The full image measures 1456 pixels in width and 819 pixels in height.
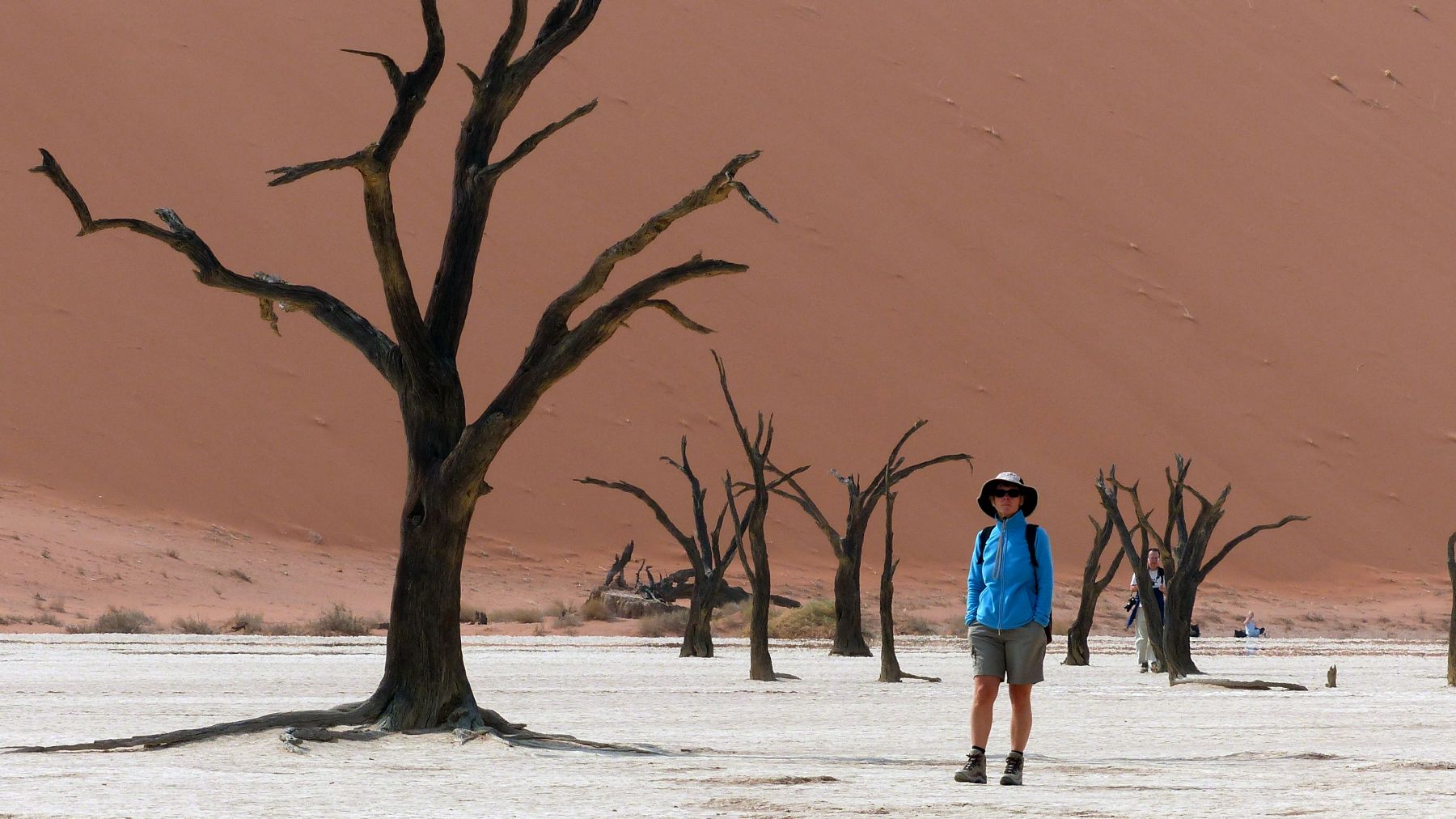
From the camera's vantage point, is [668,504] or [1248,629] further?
[668,504]

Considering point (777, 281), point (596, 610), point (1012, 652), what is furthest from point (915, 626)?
point (1012, 652)

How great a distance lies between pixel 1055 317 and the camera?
5194cm

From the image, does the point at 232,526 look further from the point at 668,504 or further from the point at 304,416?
the point at 668,504

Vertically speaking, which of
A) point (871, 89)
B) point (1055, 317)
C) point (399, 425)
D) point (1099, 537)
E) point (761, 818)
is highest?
point (871, 89)

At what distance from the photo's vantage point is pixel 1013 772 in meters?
8.88

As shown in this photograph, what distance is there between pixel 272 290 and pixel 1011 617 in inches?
200

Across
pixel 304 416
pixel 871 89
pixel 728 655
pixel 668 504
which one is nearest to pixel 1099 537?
pixel 728 655

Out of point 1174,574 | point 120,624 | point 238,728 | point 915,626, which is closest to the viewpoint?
point 238,728

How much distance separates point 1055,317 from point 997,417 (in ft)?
14.7

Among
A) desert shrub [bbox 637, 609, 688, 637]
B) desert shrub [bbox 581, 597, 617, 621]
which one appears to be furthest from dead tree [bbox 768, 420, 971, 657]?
desert shrub [bbox 581, 597, 617, 621]

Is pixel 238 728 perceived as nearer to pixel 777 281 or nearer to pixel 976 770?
pixel 976 770

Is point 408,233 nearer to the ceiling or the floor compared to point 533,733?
nearer to the ceiling

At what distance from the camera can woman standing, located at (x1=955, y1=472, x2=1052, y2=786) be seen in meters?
9.01

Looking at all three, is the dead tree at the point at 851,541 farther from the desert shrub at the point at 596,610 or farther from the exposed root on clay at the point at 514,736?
the desert shrub at the point at 596,610
